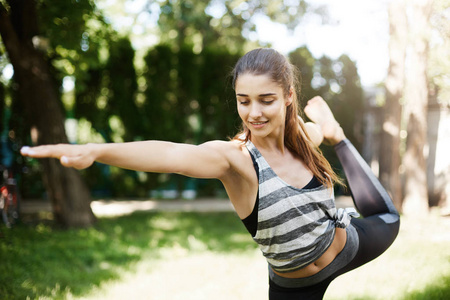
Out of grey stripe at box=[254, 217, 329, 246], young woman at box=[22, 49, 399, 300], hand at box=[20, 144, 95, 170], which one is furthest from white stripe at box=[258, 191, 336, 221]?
hand at box=[20, 144, 95, 170]

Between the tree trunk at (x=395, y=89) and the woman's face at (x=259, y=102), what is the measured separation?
6446mm

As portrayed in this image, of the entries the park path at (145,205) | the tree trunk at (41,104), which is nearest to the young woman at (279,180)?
the tree trunk at (41,104)

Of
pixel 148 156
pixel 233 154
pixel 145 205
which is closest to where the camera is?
pixel 148 156

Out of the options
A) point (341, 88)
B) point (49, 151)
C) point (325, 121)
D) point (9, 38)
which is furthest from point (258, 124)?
point (341, 88)

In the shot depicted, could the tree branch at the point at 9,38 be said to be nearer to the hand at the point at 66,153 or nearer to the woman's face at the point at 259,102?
the woman's face at the point at 259,102

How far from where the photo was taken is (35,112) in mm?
6910

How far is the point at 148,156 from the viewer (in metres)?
1.62

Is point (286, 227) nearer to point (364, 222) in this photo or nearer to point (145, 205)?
point (364, 222)

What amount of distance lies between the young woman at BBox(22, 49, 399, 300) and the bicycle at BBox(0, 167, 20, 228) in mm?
6083

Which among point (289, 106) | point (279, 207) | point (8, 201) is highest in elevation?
point (289, 106)

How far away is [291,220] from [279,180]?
209 mm

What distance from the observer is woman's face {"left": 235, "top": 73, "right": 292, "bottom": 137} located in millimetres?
1997

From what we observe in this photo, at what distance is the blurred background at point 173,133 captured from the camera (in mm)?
4543

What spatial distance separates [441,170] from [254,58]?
335 inches
